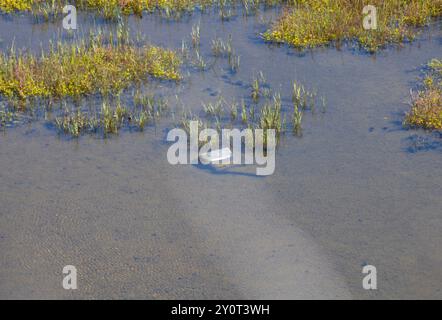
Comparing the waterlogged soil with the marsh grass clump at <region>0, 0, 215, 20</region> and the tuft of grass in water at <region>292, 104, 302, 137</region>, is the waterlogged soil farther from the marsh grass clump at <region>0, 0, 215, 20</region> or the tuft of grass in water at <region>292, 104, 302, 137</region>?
the marsh grass clump at <region>0, 0, 215, 20</region>

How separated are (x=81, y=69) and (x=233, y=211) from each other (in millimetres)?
4103

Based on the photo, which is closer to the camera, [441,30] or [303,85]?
[303,85]

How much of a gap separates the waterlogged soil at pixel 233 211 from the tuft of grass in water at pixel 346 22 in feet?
4.65

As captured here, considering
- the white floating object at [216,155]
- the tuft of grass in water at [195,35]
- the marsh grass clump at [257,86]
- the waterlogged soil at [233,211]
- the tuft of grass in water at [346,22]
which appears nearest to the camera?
the waterlogged soil at [233,211]

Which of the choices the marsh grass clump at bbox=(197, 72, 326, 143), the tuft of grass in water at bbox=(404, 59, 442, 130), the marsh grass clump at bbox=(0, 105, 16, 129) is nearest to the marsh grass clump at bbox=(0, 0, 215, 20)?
the marsh grass clump at bbox=(197, 72, 326, 143)

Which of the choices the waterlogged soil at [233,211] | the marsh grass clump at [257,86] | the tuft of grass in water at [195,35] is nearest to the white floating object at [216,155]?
the waterlogged soil at [233,211]

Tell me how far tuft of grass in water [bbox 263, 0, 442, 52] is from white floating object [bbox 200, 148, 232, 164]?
3.69m

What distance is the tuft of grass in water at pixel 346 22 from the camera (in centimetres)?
1268

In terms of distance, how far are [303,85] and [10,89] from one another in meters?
4.14

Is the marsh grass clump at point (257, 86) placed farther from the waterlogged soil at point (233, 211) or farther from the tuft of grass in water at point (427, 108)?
the tuft of grass in water at point (427, 108)

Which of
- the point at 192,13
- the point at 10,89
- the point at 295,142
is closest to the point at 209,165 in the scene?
the point at 295,142

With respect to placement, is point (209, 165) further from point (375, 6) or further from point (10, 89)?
point (375, 6)

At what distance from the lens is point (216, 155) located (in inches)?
371

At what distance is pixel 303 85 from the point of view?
11.3 metres
